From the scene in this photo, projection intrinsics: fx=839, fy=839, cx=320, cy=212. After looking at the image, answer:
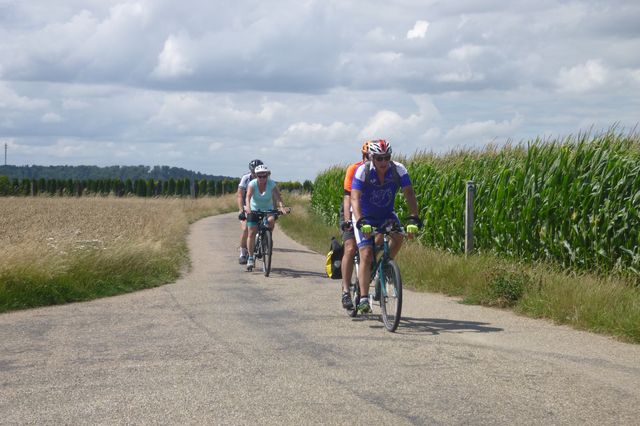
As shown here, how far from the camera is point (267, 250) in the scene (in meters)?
15.6

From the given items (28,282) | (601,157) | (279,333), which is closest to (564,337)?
(279,333)

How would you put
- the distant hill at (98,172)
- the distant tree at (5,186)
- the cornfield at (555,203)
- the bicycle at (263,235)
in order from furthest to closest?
the distant hill at (98,172) → the distant tree at (5,186) → the bicycle at (263,235) → the cornfield at (555,203)

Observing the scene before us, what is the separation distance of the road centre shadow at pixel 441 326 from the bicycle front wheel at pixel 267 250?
5660mm

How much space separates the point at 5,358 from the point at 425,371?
155 inches

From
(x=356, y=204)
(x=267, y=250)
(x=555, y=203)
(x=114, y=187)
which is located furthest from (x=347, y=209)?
(x=114, y=187)

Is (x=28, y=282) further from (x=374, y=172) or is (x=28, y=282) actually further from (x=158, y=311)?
(x=374, y=172)

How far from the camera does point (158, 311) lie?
11055 mm

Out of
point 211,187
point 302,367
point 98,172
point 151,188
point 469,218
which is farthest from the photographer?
point 98,172

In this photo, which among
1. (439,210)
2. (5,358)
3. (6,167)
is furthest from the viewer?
(6,167)

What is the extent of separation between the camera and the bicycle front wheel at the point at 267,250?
50.5ft

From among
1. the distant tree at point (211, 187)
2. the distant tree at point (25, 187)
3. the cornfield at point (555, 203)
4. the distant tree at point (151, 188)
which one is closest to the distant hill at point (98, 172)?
the distant tree at point (211, 187)

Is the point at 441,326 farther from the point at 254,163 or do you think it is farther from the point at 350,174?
the point at 254,163

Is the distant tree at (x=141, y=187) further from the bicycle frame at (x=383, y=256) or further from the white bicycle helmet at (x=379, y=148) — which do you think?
the white bicycle helmet at (x=379, y=148)

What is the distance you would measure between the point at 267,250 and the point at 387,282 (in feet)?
21.1
